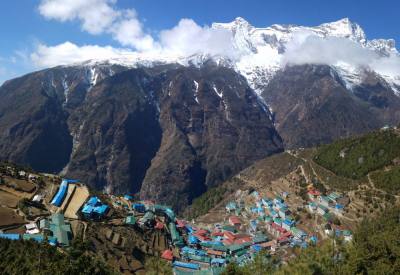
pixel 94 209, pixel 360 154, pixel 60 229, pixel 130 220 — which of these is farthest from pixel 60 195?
pixel 360 154

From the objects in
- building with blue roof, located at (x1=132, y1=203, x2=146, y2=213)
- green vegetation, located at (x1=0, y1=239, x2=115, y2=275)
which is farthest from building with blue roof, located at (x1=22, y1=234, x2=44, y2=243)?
building with blue roof, located at (x1=132, y1=203, x2=146, y2=213)

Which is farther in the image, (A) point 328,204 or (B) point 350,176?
(B) point 350,176

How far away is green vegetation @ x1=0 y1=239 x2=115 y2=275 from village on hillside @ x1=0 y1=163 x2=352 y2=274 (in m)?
5.10

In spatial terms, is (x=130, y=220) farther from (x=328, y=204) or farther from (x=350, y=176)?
(x=350, y=176)

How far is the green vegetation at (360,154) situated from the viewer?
156750mm

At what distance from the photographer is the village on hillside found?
8950 cm

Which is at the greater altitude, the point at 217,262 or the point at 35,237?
the point at 35,237

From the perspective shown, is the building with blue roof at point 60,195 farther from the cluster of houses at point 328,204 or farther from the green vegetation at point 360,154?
the green vegetation at point 360,154

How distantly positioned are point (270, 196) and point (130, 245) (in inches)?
3141

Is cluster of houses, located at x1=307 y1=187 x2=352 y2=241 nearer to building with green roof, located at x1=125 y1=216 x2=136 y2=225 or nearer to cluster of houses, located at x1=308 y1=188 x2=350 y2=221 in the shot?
cluster of houses, located at x1=308 y1=188 x2=350 y2=221

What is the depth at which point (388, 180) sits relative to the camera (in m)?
139

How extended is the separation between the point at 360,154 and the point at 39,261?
135m

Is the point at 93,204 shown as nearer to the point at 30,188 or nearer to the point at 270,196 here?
the point at 30,188

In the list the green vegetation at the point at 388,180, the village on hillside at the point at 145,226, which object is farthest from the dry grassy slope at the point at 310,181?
the village on hillside at the point at 145,226
